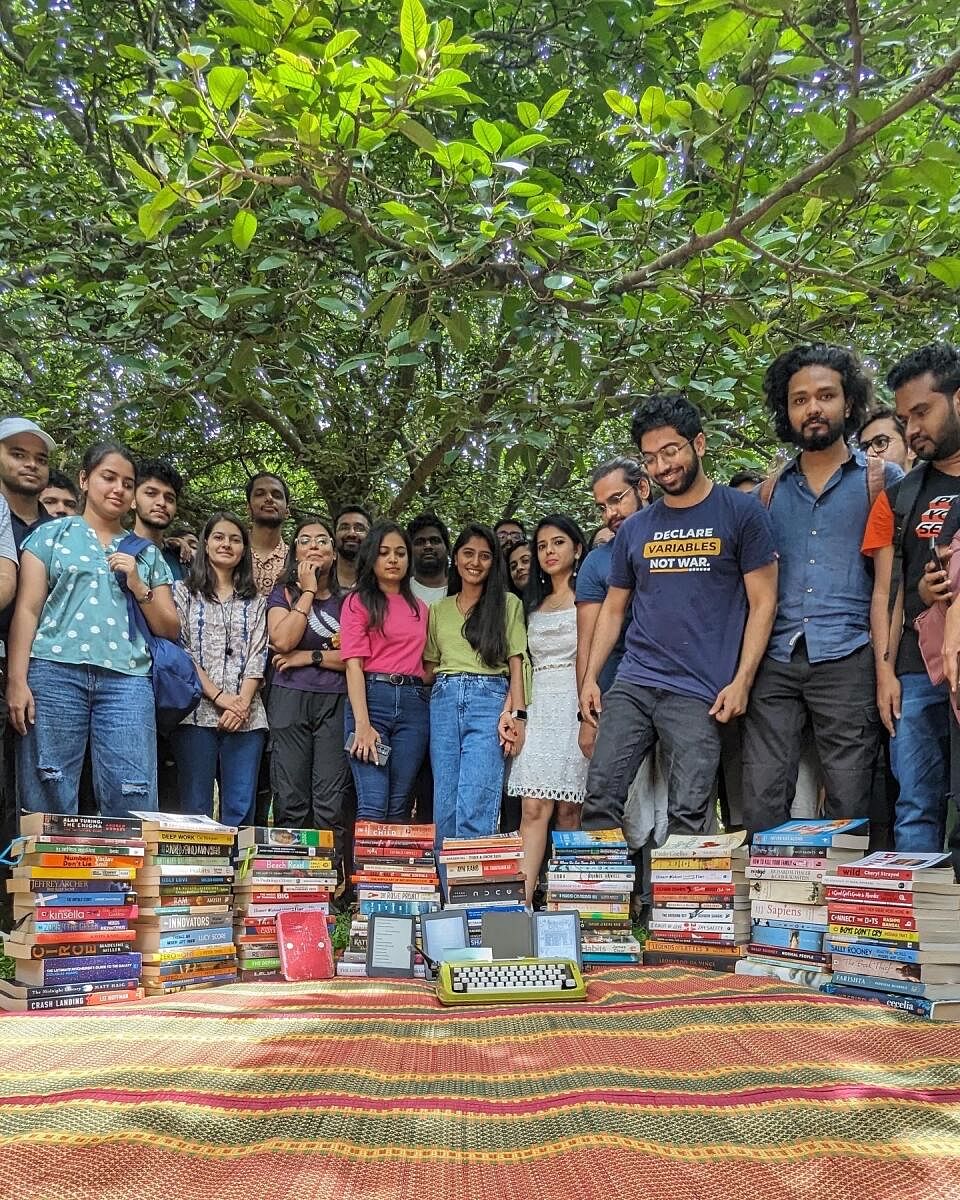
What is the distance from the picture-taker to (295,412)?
16.3 feet

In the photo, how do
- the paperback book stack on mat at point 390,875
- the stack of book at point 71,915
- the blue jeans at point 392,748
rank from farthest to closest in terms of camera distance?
the blue jeans at point 392,748 < the paperback book stack on mat at point 390,875 < the stack of book at point 71,915

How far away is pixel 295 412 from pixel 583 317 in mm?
1861

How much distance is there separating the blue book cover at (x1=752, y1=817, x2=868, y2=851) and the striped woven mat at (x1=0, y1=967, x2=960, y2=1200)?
2.04ft

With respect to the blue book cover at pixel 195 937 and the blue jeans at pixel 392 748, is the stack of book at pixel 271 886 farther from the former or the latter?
the blue jeans at pixel 392 748

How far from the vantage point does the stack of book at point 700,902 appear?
10.7 feet

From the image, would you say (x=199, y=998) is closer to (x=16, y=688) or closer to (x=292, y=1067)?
(x=292, y=1067)

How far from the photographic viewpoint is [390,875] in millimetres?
3758

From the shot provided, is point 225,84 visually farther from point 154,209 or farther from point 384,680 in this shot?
point 384,680

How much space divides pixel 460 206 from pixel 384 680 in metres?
2.28

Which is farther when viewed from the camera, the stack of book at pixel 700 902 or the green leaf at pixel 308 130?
the stack of book at pixel 700 902

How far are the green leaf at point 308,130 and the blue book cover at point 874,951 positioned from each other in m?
3.08

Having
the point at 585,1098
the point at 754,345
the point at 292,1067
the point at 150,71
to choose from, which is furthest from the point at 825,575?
the point at 150,71

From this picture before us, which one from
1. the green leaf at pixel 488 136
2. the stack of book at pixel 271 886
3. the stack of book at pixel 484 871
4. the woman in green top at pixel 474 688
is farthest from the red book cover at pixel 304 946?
the green leaf at pixel 488 136

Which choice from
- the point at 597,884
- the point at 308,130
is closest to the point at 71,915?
the point at 597,884
